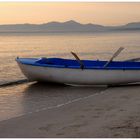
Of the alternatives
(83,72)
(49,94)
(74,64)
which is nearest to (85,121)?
(49,94)

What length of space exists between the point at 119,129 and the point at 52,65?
802cm

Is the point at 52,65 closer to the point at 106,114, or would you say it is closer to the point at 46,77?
the point at 46,77

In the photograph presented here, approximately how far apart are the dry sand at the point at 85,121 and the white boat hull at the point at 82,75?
272cm

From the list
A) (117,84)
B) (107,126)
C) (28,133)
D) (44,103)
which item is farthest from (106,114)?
(117,84)

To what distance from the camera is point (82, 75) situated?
49.5 ft

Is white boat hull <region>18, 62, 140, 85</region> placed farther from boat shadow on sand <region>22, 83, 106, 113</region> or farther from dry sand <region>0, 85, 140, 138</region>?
dry sand <region>0, 85, 140, 138</region>

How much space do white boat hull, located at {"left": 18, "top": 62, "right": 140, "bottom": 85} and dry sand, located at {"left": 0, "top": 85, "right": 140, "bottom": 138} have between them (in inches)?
107

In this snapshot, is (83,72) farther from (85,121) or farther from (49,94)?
(85,121)

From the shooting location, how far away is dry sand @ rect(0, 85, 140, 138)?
7485 mm

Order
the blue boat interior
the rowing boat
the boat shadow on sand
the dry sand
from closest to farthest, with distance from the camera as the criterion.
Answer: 1. the dry sand
2. the boat shadow on sand
3. the rowing boat
4. the blue boat interior

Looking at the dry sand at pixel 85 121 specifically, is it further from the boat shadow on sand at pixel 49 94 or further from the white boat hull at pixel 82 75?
the white boat hull at pixel 82 75

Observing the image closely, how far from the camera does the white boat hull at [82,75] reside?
14.8 metres

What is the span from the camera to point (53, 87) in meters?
15.6

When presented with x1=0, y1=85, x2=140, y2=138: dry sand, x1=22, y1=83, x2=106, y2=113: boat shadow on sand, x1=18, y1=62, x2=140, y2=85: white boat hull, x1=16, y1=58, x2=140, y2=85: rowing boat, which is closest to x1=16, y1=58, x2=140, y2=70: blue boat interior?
x1=16, y1=58, x2=140, y2=85: rowing boat
